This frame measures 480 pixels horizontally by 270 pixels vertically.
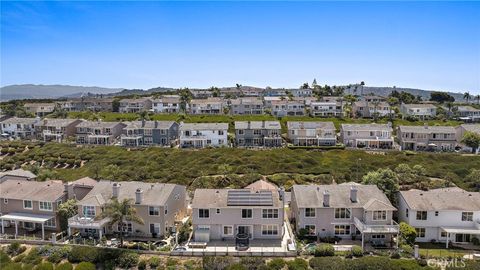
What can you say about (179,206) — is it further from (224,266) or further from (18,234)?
(18,234)

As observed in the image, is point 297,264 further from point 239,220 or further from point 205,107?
point 205,107

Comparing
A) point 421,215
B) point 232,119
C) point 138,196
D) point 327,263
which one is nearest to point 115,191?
point 138,196

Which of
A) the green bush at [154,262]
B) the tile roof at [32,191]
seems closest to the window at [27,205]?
the tile roof at [32,191]

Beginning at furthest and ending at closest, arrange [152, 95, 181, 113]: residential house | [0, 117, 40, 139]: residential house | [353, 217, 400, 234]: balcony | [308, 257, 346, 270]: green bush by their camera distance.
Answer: [152, 95, 181, 113]: residential house < [0, 117, 40, 139]: residential house < [353, 217, 400, 234]: balcony < [308, 257, 346, 270]: green bush

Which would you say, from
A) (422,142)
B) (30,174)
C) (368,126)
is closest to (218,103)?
(368,126)

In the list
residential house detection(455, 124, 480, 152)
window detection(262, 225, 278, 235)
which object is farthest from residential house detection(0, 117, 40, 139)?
residential house detection(455, 124, 480, 152)

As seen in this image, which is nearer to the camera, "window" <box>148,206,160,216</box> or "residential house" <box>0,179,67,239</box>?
"window" <box>148,206,160,216</box>

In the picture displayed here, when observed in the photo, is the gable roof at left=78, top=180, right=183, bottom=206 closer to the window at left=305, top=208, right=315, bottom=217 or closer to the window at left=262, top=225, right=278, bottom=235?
the window at left=262, top=225, right=278, bottom=235
